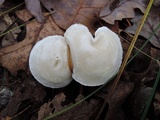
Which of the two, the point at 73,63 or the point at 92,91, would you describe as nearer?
the point at 73,63

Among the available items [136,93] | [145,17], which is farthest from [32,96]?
[145,17]

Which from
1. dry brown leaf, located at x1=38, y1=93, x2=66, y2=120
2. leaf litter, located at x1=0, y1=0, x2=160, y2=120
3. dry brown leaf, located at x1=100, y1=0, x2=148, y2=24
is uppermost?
dry brown leaf, located at x1=100, y1=0, x2=148, y2=24

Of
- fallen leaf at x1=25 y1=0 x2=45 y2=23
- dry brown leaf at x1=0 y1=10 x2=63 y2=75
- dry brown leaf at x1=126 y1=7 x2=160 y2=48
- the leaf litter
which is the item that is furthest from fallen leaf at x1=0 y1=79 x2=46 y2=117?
dry brown leaf at x1=126 y1=7 x2=160 y2=48

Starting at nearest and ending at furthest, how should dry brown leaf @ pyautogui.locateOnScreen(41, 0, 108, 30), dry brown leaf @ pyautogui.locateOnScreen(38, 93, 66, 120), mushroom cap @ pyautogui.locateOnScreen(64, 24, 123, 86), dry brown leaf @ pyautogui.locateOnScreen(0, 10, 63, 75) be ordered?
mushroom cap @ pyautogui.locateOnScreen(64, 24, 123, 86)
dry brown leaf @ pyautogui.locateOnScreen(38, 93, 66, 120)
dry brown leaf @ pyautogui.locateOnScreen(0, 10, 63, 75)
dry brown leaf @ pyautogui.locateOnScreen(41, 0, 108, 30)

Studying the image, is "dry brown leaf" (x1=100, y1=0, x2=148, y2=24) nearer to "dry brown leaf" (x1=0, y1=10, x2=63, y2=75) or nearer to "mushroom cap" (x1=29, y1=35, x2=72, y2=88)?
"dry brown leaf" (x1=0, y1=10, x2=63, y2=75)

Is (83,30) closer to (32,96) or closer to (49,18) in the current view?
(49,18)

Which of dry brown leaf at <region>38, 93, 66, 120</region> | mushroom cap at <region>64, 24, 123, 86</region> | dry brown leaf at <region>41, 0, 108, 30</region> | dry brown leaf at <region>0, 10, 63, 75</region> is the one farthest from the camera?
dry brown leaf at <region>41, 0, 108, 30</region>

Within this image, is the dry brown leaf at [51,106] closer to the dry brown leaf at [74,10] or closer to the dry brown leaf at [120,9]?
the dry brown leaf at [74,10]
